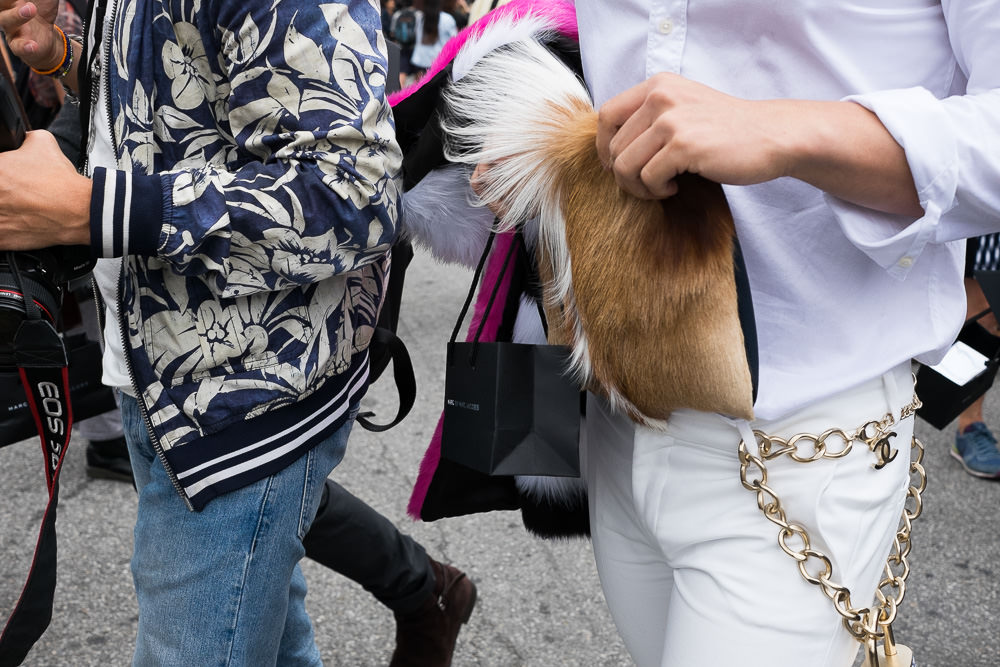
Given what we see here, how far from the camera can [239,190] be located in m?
1.09

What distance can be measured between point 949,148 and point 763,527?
0.46 metres

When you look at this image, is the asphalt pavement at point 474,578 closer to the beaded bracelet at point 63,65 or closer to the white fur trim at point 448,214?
the white fur trim at point 448,214

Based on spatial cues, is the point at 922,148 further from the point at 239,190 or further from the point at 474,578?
the point at 474,578

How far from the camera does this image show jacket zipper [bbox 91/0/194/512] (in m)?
1.15

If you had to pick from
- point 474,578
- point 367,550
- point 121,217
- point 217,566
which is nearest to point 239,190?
point 121,217

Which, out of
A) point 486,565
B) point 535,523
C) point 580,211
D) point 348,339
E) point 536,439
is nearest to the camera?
point 580,211

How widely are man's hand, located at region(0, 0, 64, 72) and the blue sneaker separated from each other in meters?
3.13

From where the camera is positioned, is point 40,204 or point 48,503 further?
point 48,503

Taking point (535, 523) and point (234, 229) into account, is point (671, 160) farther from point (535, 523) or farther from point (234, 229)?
point (535, 523)

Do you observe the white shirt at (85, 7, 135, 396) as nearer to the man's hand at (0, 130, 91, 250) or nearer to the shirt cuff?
the man's hand at (0, 130, 91, 250)

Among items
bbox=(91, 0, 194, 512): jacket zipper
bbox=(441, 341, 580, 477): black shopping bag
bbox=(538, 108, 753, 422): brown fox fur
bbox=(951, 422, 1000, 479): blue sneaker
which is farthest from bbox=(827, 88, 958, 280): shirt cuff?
bbox=(951, 422, 1000, 479): blue sneaker

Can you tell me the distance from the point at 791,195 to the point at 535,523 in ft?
2.18

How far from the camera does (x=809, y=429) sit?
107cm

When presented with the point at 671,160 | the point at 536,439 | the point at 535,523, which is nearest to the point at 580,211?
the point at 671,160
